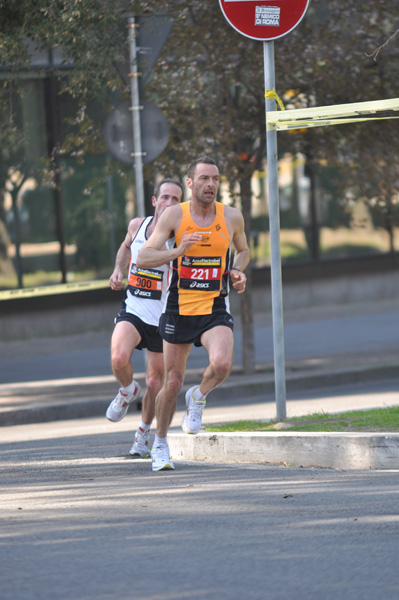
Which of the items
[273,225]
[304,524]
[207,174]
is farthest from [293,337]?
[304,524]

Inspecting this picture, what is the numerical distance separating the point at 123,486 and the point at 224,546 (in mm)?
1711

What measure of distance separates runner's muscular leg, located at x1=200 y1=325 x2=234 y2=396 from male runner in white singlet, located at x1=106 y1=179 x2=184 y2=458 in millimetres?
832

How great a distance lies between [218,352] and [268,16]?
251cm

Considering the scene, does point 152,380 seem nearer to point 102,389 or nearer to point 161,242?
point 161,242

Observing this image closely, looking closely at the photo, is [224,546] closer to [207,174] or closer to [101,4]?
[207,174]

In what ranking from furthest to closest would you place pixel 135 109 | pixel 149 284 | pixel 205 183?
pixel 135 109 < pixel 149 284 < pixel 205 183

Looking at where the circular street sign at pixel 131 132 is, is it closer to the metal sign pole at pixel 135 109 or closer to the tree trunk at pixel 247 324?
the metal sign pole at pixel 135 109

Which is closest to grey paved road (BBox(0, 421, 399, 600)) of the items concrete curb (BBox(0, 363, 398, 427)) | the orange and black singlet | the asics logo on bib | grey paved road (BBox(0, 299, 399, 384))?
the orange and black singlet

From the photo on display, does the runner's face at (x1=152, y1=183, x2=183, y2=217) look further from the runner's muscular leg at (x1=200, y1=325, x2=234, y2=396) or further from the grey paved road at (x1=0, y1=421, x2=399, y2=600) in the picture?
the grey paved road at (x1=0, y1=421, x2=399, y2=600)

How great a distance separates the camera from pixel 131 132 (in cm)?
1221

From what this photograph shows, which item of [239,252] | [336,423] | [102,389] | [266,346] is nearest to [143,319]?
[239,252]

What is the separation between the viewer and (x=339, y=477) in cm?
700

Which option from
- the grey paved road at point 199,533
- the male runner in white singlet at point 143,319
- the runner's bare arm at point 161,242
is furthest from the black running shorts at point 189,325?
the grey paved road at point 199,533

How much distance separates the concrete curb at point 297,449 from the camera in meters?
7.38
